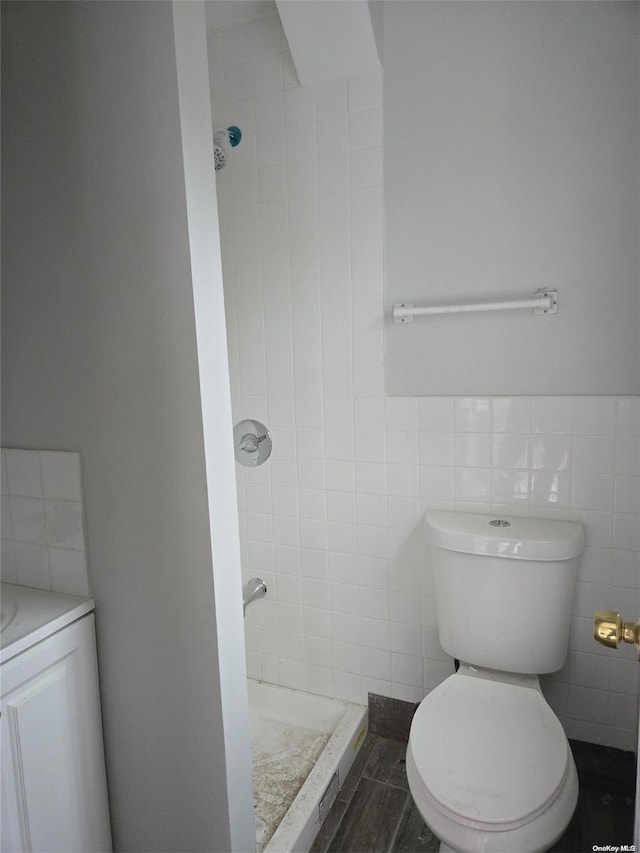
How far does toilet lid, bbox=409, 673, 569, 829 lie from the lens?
122 centimetres

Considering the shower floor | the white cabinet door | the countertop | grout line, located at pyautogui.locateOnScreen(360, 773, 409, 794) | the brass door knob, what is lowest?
grout line, located at pyautogui.locateOnScreen(360, 773, 409, 794)

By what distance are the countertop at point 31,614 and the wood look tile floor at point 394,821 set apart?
3.51 feet

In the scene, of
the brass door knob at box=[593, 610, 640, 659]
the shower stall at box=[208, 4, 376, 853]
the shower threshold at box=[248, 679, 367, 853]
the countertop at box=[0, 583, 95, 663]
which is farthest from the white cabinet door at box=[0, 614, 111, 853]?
the brass door knob at box=[593, 610, 640, 659]

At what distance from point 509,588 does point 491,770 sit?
1.63ft

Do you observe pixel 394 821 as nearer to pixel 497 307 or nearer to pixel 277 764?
pixel 277 764

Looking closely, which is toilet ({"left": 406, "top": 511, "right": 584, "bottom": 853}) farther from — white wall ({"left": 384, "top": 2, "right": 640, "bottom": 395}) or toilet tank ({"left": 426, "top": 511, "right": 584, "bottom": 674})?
white wall ({"left": 384, "top": 2, "right": 640, "bottom": 395})

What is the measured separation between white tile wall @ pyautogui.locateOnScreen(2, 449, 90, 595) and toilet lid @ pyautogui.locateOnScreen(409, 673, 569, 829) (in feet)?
3.04

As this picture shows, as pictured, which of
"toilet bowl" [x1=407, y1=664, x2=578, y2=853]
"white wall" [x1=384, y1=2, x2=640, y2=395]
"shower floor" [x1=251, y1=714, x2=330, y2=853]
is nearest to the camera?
"toilet bowl" [x1=407, y1=664, x2=578, y2=853]

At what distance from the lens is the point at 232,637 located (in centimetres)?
117

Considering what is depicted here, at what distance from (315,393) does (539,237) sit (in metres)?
0.88

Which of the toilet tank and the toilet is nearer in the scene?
the toilet

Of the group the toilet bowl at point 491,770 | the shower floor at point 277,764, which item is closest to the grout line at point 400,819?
the toilet bowl at point 491,770

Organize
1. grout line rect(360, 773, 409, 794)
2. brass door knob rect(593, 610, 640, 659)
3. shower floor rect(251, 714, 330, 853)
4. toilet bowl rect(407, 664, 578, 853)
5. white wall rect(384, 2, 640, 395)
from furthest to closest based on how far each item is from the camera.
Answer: grout line rect(360, 773, 409, 794)
shower floor rect(251, 714, 330, 853)
white wall rect(384, 2, 640, 395)
toilet bowl rect(407, 664, 578, 853)
brass door knob rect(593, 610, 640, 659)

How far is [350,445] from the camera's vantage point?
1.98 m
